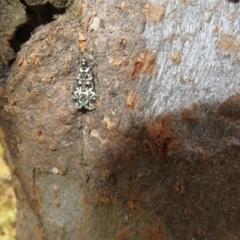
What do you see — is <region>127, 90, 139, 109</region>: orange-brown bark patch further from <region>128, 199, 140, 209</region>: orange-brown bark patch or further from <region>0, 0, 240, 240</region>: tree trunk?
<region>128, 199, 140, 209</region>: orange-brown bark patch

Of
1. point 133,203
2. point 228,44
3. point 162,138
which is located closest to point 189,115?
point 162,138

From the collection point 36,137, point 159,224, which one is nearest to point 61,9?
point 36,137

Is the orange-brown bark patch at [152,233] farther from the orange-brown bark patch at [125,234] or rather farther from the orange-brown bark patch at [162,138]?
Answer: the orange-brown bark patch at [162,138]

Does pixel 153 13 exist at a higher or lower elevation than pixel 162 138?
higher

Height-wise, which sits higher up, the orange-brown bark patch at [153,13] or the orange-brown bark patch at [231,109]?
the orange-brown bark patch at [153,13]

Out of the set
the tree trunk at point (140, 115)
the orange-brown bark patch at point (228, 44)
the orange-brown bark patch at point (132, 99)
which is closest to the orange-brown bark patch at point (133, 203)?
the tree trunk at point (140, 115)

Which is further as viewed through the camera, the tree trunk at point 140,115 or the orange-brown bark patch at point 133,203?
the orange-brown bark patch at point 133,203

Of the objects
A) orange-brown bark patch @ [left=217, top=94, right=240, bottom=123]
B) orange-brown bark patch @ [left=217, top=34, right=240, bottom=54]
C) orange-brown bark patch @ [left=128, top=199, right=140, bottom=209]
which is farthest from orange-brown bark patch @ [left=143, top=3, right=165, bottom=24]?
orange-brown bark patch @ [left=128, top=199, right=140, bottom=209]

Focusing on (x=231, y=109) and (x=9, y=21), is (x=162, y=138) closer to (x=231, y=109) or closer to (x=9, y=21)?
(x=231, y=109)
